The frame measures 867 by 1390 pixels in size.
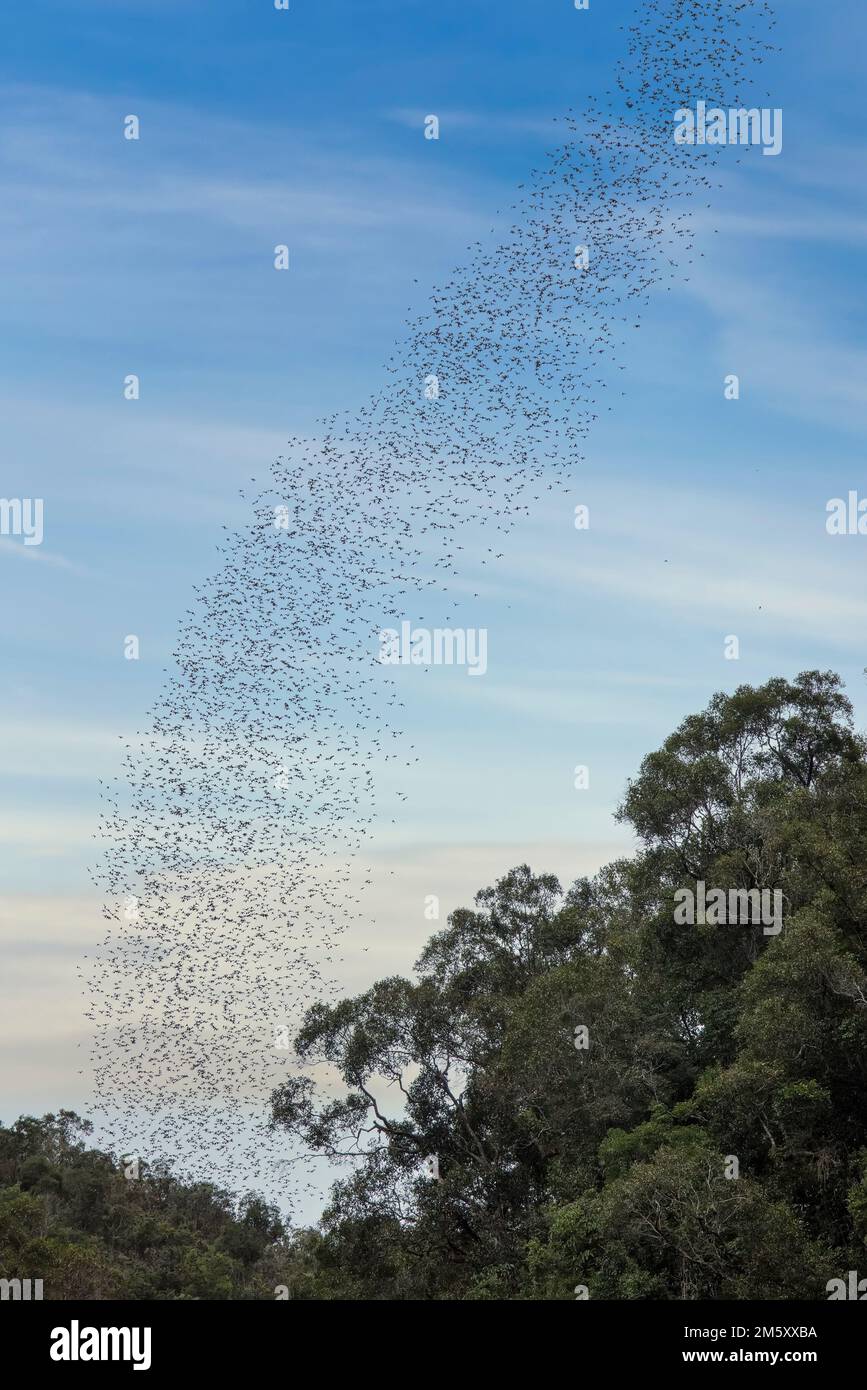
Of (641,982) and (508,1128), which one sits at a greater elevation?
(641,982)

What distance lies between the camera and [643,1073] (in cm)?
2491

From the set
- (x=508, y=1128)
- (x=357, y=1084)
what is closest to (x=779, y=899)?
(x=508, y=1128)

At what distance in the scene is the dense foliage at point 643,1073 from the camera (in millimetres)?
19469

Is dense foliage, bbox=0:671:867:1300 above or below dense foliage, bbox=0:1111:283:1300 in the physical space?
above

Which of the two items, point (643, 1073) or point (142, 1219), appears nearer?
point (643, 1073)

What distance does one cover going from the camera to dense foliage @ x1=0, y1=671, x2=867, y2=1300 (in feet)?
63.9

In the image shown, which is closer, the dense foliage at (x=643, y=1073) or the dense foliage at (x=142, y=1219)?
the dense foliage at (x=643, y=1073)

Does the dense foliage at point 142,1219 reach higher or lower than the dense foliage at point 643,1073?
lower

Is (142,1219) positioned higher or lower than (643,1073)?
lower

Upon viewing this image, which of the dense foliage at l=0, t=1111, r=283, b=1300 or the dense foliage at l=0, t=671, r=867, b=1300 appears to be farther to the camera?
the dense foliage at l=0, t=1111, r=283, b=1300
